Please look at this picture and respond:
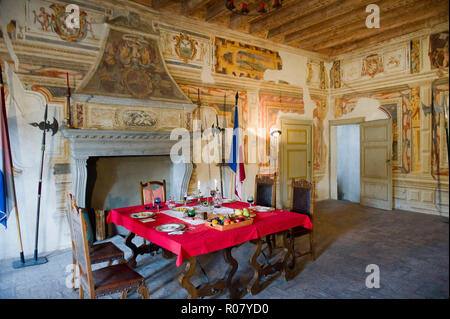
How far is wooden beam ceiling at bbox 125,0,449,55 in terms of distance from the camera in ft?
15.7

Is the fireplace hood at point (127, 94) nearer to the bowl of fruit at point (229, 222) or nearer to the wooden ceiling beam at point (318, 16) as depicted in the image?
the bowl of fruit at point (229, 222)

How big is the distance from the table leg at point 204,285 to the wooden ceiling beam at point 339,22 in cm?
469

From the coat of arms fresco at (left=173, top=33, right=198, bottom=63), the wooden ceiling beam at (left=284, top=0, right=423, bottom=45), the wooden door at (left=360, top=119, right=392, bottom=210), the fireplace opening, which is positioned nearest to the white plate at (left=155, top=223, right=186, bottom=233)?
the fireplace opening

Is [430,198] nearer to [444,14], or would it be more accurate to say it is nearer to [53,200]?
[444,14]

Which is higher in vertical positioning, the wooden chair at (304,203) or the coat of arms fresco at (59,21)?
the coat of arms fresco at (59,21)

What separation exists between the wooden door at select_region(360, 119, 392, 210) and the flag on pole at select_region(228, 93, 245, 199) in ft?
9.86

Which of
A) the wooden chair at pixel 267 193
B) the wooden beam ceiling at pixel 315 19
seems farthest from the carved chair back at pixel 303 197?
the wooden beam ceiling at pixel 315 19

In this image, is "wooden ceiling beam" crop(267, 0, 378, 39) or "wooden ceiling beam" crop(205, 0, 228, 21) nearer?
"wooden ceiling beam" crop(267, 0, 378, 39)

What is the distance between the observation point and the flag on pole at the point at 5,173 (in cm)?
343

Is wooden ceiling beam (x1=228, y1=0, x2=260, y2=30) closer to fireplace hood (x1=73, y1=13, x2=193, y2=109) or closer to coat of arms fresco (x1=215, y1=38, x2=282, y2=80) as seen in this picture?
coat of arms fresco (x1=215, y1=38, x2=282, y2=80)

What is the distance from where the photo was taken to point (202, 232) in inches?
102
